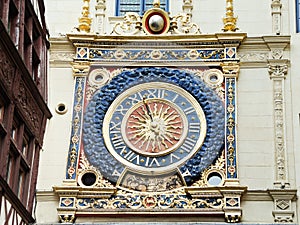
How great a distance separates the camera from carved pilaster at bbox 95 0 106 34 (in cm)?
1388

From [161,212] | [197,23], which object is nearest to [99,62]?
[197,23]

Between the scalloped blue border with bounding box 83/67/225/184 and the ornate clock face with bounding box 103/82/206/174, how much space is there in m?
0.08

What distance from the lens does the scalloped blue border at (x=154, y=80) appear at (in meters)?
12.9

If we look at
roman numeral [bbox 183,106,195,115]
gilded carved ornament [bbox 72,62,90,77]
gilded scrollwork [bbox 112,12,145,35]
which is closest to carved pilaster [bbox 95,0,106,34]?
gilded scrollwork [bbox 112,12,145,35]

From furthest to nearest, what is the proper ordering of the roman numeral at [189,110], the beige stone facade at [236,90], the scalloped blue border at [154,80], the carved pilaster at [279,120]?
the roman numeral at [189,110] → the scalloped blue border at [154,80] → the carved pilaster at [279,120] → the beige stone facade at [236,90]

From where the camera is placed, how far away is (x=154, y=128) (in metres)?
13.1

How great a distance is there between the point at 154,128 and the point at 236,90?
138cm

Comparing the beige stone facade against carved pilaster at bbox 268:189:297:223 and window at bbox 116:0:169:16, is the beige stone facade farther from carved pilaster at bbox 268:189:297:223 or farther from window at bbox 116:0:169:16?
window at bbox 116:0:169:16

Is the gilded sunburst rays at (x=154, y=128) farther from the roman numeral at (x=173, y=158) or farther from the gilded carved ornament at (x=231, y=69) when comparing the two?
the gilded carved ornament at (x=231, y=69)

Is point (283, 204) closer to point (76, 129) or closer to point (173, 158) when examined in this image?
point (173, 158)

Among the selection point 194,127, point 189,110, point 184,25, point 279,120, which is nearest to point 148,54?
point 184,25

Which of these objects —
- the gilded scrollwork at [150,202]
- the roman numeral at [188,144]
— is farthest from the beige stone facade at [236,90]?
the roman numeral at [188,144]

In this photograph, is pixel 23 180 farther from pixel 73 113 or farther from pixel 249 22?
pixel 249 22

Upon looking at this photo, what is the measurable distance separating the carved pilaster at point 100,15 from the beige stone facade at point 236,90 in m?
0.02
